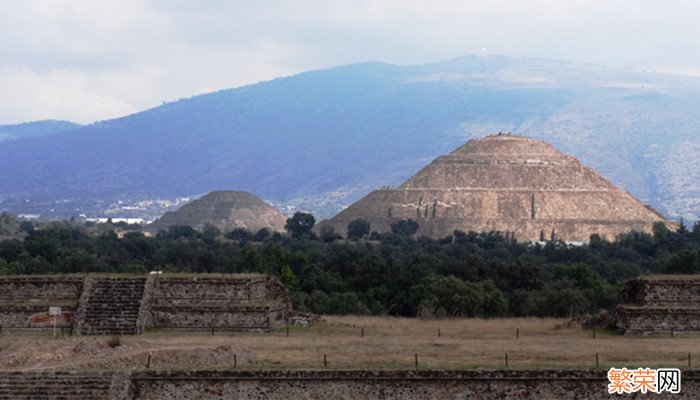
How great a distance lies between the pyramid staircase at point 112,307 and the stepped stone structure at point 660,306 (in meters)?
15.5

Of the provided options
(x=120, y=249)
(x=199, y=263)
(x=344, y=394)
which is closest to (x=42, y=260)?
(x=199, y=263)

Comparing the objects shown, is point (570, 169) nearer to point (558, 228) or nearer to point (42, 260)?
point (558, 228)

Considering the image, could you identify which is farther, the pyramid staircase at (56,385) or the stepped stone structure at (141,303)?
the stepped stone structure at (141,303)

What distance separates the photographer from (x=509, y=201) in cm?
18300

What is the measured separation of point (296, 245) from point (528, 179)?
6651 centimetres

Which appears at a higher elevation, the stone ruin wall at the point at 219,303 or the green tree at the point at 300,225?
the stone ruin wall at the point at 219,303

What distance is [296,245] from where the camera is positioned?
5084 inches

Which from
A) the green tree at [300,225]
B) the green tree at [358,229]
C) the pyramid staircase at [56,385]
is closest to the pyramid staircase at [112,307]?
the pyramid staircase at [56,385]

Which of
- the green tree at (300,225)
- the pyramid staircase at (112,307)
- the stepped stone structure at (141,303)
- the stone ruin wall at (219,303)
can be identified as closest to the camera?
the pyramid staircase at (112,307)

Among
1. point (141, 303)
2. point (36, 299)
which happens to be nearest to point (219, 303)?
point (141, 303)

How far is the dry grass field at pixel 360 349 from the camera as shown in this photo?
3909 centimetres

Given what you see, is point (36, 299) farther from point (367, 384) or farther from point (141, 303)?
point (367, 384)

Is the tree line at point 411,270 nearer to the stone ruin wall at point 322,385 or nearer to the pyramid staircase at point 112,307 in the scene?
the pyramid staircase at point 112,307

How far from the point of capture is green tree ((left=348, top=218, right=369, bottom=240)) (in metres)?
164
